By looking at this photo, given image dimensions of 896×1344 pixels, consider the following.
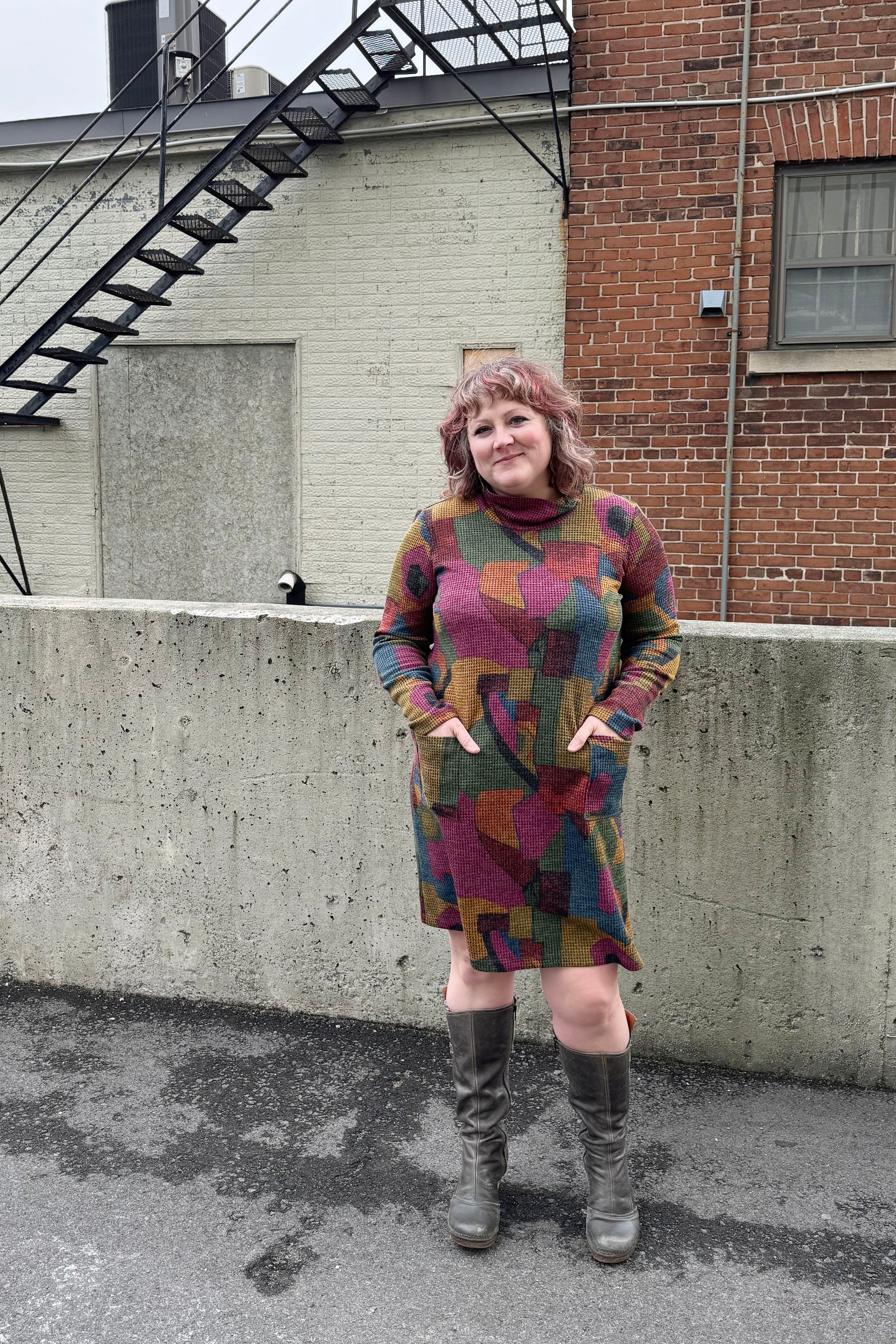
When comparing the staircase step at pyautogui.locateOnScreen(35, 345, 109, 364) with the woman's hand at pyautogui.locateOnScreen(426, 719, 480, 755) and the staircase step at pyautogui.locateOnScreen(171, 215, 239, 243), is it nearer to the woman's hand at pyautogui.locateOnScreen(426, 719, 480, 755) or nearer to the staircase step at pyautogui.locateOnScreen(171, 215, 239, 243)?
the staircase step at pyautogui.locateOnScreen(171, 215, 239, 243)

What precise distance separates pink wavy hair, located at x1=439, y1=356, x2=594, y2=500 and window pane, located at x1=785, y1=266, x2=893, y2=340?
22.0 ft

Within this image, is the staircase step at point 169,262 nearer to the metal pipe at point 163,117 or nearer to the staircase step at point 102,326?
the metal pipe at point 163,117

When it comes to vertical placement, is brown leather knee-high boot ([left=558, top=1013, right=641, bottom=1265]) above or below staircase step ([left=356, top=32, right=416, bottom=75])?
below

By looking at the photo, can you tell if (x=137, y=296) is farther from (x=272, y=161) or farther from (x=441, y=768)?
(x=441, y=768)

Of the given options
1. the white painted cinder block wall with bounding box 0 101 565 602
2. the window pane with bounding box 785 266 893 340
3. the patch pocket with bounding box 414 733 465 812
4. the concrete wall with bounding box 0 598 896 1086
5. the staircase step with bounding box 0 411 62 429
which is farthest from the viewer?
the staircase step with bounding box 0 411 62 429

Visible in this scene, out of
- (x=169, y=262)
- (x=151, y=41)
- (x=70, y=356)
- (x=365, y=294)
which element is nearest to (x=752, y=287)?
(x=365, y=294)

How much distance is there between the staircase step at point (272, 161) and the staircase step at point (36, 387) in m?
2.51

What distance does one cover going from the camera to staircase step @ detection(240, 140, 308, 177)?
8.76 metres

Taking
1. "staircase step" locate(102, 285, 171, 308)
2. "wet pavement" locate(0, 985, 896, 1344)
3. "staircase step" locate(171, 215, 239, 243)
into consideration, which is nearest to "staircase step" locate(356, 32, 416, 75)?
"staircase step" locate(171, 215, 239, 243)

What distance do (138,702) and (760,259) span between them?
6.51m

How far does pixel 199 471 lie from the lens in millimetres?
10086

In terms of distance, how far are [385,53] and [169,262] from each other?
7.68 feet

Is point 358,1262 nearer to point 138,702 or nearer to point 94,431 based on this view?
point 138,702

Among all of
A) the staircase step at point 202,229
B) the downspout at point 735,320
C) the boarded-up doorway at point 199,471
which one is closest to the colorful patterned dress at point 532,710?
the downspout at point 735,320
